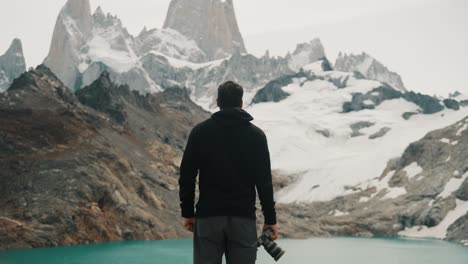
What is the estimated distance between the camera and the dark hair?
393 inches

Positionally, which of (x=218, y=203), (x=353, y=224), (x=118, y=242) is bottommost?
(x=353, y=224)

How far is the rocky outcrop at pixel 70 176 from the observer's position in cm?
8431

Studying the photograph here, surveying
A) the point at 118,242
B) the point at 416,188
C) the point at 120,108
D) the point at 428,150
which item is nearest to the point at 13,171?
the point at 118,242

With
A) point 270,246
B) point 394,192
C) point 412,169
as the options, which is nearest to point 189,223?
point 270,246

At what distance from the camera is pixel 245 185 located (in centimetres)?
953

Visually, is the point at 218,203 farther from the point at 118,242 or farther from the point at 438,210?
the point at 438,210

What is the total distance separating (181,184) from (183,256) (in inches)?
2325

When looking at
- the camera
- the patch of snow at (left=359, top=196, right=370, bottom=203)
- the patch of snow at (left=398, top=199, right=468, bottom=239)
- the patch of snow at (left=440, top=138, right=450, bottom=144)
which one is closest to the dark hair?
the camera

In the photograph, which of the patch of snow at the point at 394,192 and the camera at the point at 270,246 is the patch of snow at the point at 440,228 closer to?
the patch of snow at the point at 394,192

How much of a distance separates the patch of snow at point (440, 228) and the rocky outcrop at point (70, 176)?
58366 millimetres

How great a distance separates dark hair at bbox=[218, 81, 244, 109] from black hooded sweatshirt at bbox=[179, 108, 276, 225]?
223 mm

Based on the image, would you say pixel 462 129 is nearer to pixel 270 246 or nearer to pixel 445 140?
pixel 445 140

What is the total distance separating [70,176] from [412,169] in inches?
4684

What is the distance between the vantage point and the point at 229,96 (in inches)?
393
